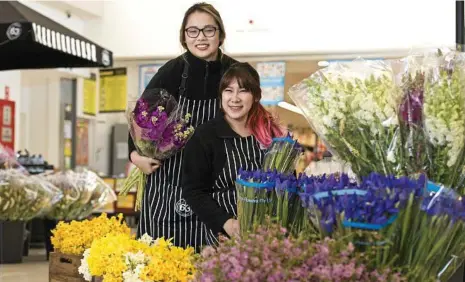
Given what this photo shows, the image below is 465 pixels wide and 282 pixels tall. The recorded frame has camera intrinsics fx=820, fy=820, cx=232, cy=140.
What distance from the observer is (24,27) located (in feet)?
22.2

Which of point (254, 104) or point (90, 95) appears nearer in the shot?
point (254, 104)

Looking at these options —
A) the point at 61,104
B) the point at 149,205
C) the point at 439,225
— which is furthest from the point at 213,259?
the point at 61,104

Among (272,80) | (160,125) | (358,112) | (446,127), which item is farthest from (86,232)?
Result: (272,80)

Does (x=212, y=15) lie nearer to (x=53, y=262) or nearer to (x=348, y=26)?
(x=53, y=262)

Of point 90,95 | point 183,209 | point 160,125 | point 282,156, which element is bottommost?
point 183,209

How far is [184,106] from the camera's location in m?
3.40

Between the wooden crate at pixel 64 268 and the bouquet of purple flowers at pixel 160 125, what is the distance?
668 mm

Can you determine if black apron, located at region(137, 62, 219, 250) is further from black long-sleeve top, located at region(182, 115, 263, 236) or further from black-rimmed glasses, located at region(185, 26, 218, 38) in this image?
black long-sleeve top, located at region(182, 115, 263, 236)

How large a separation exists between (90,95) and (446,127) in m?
10.4

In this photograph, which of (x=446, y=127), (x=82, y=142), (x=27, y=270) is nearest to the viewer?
(x=446, y=127)

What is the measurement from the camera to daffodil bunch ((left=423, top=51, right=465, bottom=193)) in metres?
2.04

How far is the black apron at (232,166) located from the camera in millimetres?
2891

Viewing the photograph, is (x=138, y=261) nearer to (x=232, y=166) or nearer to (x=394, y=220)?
(x=232, y=166)

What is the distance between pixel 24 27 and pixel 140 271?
452 centimetres
